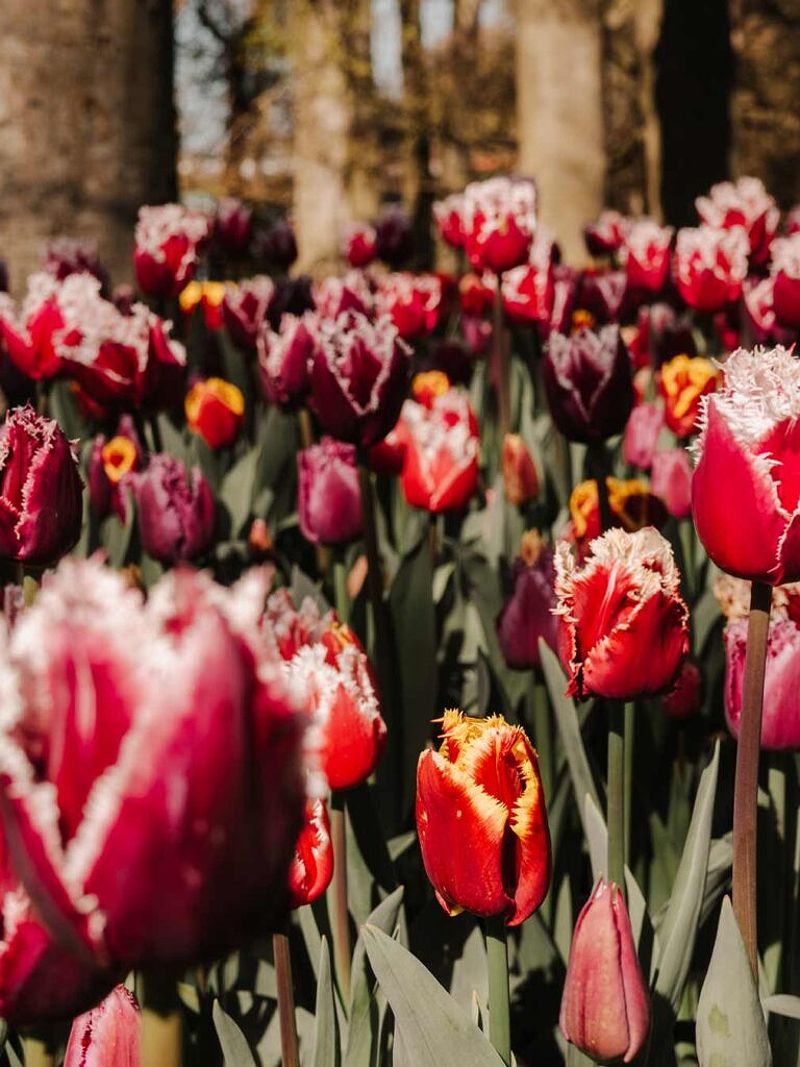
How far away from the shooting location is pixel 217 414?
110 inches

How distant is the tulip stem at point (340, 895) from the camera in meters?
1.16

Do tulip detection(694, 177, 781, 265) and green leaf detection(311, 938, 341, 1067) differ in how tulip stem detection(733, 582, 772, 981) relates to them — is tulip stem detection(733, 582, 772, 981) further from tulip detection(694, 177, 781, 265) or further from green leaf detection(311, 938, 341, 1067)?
tulip detection(694, 177, 781, 265)

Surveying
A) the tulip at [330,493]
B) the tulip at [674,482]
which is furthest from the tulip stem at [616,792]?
the tulip at [674,482]

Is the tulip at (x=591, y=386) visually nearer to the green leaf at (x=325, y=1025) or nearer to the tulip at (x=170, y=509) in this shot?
the tulip at (x=170, y=509)

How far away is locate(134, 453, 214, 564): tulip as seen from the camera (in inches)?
76.9

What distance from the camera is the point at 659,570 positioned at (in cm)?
103

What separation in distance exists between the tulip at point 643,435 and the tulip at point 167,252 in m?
1.15

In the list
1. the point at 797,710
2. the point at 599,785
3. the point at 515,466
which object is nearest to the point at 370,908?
the point at 599,785

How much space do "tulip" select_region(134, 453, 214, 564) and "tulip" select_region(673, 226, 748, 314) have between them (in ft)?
4.98

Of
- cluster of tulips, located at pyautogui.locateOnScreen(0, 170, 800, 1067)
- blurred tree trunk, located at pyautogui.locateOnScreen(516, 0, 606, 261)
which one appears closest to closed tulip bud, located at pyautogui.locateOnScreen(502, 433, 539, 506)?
cluster of tulips, located at pyautogui.locateOnScreen(0, 170, 800, 1067)

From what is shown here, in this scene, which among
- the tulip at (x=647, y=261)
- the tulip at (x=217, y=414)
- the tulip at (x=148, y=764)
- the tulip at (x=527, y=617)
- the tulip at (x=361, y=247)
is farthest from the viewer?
the tulip at (x=361, y=247)

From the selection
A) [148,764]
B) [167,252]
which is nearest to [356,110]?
[167,252]

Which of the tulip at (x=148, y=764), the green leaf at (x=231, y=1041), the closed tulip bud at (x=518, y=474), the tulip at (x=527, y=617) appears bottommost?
the green leaf at (x=231, y=1041)

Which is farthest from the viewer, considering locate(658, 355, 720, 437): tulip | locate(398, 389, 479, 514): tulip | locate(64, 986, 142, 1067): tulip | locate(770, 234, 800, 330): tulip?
locate(658, 355, 720, 437): tulip
